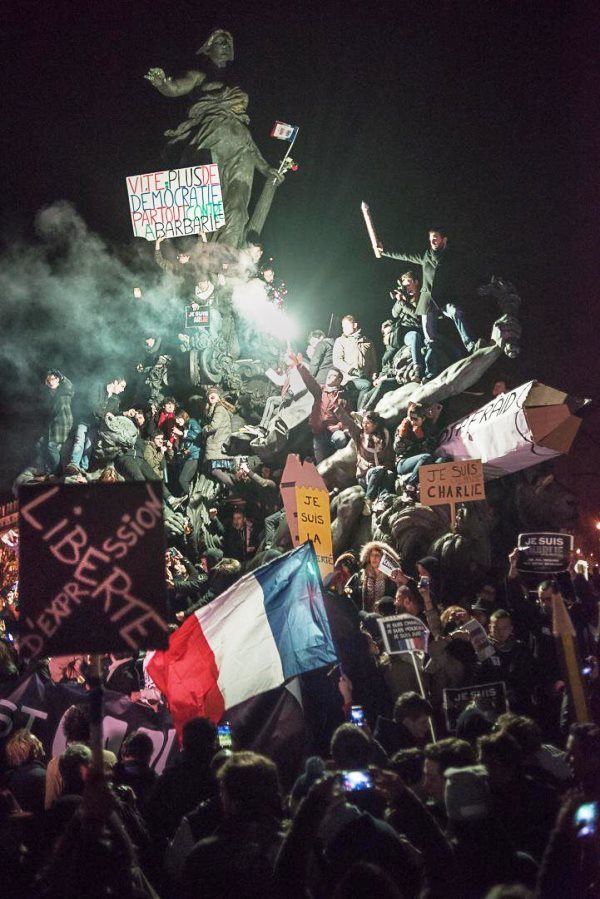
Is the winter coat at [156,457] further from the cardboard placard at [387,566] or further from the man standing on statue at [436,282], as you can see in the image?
the cardboard placard at [387,566]

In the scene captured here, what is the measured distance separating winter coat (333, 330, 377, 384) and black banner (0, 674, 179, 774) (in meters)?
15.1

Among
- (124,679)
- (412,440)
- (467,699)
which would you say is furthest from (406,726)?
(412,440)

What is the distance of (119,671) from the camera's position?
8750 mm

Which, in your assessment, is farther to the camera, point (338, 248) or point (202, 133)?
point (202, 133)

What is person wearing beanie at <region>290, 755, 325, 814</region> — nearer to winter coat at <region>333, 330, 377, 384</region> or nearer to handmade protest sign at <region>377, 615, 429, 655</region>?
handmade protest sign at <region>377, 615, 429, 655</region>

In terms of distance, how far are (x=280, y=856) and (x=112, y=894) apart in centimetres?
72

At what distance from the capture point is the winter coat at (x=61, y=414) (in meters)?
24.5

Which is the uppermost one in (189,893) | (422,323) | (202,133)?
(202,133)

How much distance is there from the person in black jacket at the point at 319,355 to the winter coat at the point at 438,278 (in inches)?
146

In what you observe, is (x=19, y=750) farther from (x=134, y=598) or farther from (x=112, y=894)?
(x=112, y=894)

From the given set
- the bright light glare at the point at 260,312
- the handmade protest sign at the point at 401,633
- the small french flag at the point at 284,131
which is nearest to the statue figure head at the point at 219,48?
the small french flag at the point at 284,131

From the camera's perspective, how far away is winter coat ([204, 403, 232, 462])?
23.2 meters

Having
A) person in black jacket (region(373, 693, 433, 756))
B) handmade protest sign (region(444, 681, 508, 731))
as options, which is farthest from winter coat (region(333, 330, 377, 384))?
person in black jacket (region(373, 693, 433, 756))

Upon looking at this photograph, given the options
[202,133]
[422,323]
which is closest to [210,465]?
[422,323]
